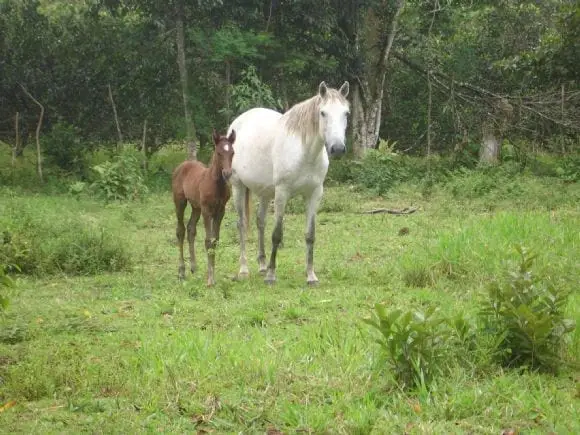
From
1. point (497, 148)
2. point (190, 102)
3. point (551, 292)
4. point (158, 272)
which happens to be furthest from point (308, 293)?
point (497, 148)

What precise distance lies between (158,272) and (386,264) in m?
2.66

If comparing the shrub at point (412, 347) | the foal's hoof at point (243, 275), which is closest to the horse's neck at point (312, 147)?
the foal's hoof at point (243, 275)

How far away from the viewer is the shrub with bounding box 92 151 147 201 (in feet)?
50.1

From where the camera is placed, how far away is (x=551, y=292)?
4320mm

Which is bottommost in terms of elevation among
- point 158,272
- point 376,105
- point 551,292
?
point 158,272

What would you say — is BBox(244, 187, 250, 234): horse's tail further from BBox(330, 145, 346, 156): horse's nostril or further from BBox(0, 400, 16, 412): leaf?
BBox(0, 400, 16, 412): leaf

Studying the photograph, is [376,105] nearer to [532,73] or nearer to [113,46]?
[532,73]

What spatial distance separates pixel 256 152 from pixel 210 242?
1261mm

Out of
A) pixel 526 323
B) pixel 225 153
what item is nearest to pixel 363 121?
pixel 225 153

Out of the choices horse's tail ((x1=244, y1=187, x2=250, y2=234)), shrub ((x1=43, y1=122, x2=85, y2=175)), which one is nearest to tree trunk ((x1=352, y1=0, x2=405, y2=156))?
shrub ((x1=43, y1=122, x2=85, y2=175))

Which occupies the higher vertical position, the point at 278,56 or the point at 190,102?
the point at 278,56

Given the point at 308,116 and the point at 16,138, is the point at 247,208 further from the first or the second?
the point at 16,138

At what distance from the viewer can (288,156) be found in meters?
7.68

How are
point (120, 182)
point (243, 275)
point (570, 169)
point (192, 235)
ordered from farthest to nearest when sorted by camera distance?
point (570, 169) → point (120, 182) → point (192, 235) → point (243, 275)
